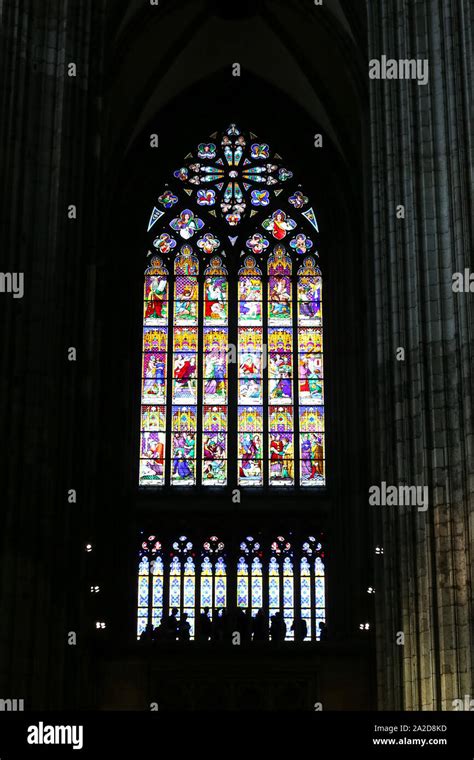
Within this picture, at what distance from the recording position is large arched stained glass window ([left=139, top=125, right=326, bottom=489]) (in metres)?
27.2

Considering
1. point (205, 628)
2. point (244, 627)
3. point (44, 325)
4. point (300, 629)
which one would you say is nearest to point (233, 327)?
point (300, 629)

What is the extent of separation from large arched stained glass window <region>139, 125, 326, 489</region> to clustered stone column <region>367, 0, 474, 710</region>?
26.9 ft

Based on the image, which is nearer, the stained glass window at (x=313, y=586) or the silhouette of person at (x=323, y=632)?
the silhouette of person at (x=323, y=632)

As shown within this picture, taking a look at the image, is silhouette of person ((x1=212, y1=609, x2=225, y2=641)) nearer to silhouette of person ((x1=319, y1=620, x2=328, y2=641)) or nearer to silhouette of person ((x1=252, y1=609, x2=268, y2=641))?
silhouette of person ((x1=252, y1=609, x2=268, y2=641))

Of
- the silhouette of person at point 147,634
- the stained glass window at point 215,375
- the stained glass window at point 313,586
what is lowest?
the silhouette of person at point 147,634

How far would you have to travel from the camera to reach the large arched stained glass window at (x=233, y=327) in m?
27.2

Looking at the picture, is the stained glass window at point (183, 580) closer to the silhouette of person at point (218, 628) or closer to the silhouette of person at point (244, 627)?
the silhouette of person at point (218, 628)

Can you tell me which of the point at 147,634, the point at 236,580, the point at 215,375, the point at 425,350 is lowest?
the point at 147,634

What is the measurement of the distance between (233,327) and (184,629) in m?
7.04

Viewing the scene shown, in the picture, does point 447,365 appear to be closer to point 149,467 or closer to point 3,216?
point 3,216

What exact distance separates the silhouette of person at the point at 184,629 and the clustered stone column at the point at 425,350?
6.75 meters

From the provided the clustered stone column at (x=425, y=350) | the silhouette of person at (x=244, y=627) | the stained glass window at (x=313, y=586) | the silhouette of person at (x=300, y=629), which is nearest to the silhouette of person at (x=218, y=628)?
the silhouette of person at (x=244, y=627)

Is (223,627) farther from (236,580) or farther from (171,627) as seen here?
(236,580)

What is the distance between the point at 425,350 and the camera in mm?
16797
